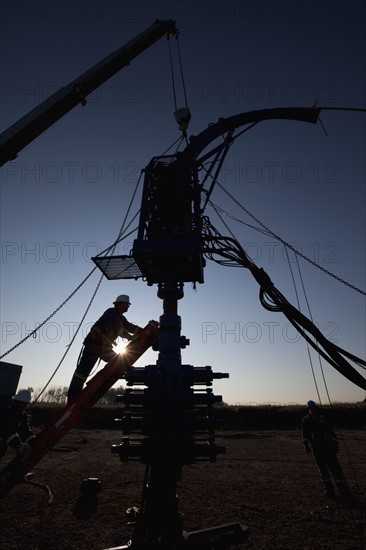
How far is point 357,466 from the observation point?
11867mm

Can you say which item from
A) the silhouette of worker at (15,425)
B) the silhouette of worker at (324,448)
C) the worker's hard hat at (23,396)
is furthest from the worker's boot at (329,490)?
the worker's hard hat at (23,396)

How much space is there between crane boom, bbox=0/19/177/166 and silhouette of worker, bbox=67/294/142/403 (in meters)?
3.92

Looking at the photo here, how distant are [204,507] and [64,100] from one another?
32.3ft

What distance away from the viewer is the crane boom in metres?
6.63

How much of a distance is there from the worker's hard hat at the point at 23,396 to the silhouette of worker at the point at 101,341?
1800mm

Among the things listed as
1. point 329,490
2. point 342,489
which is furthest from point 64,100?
point 342,489

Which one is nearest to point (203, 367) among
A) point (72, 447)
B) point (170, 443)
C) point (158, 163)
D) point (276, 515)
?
point (170, 443)

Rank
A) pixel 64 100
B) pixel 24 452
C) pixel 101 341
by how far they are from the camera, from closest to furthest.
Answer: pixel 24 452, pixel 101 341, pixel 64 100

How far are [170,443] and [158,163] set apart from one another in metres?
6.18

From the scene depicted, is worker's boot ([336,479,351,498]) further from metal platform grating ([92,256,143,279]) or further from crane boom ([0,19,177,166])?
crane boom ([0,19,177,166])

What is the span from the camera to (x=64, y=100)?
755 cm

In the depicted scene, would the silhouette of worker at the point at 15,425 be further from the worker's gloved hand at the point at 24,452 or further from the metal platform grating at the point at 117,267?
the metal platform grating at the point at 117,267

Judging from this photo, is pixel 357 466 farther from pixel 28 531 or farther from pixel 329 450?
pixel 28 531

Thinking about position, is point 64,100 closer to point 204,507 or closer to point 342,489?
point 204,507
